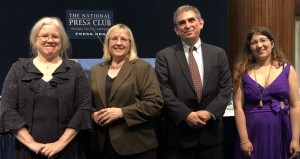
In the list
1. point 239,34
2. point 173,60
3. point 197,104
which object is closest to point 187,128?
point 197,104

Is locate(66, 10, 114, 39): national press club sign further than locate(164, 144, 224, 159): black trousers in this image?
Yes

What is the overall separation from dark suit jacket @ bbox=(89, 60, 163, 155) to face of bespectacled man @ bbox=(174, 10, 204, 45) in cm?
35

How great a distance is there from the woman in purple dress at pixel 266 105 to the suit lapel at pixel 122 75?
71cm

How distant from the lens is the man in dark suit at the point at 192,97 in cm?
229

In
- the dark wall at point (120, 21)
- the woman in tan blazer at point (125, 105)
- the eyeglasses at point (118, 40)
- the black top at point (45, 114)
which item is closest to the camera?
the black top at point (45, 114)

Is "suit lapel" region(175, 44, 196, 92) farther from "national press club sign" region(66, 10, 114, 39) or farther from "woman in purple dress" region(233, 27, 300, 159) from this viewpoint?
"national press club sign" region(66, 10, 114, 39)

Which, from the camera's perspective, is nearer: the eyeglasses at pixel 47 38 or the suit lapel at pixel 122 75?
the eyeglasses at pixel 47 38

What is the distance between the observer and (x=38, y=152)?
1.98 metres

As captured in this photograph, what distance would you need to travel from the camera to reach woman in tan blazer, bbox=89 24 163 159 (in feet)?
7.16

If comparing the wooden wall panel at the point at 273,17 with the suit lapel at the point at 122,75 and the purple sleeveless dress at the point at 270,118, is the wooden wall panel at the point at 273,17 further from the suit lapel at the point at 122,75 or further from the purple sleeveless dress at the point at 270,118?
the suit lapel at the point at 122,75

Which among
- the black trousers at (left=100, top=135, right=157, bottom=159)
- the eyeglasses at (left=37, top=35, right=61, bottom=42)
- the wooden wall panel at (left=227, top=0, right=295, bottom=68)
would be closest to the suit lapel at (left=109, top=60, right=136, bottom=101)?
the black trousers at (left=100, top=135, right=157, bottom=159)

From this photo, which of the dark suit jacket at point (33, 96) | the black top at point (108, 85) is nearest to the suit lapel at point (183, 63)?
the black top at point (108, 85)

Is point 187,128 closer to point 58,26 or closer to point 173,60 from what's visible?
point 173,60

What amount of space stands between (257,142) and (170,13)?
3.14m
